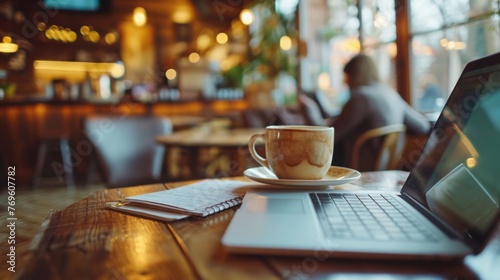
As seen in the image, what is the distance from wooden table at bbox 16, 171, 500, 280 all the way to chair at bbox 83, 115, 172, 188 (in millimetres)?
1412

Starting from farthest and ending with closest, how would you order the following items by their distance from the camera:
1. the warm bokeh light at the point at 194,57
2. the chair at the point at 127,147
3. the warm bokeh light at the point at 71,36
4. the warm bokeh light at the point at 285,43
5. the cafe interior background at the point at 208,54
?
1. the warm bokeh light at the point at 194,57
2. the warm bokeh light at the point at 71,36
3. the warm bokeh light at the point at 285,43
4. the cafe interior background at the point at 208,54
5. the chair at the point at 127,147

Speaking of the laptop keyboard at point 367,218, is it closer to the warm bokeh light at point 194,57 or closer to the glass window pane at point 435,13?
the glass window pane at point 435,13

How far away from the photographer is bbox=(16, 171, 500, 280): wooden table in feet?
1.39

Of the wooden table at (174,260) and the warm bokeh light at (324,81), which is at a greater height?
the warm bokeh light at (324,81)

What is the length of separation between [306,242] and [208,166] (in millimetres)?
3608

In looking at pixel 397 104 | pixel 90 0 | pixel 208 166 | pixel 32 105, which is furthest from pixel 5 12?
pixel 397 104

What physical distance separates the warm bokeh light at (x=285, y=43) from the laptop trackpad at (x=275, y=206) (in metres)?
5.31

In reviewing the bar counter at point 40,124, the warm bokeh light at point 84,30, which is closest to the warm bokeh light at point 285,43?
the bar counter at point 40,124

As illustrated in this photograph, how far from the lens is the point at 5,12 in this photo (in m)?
6.05

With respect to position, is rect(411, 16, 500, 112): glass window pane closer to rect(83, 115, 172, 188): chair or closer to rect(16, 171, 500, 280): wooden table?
rect(83, 115, 172, 188): chair

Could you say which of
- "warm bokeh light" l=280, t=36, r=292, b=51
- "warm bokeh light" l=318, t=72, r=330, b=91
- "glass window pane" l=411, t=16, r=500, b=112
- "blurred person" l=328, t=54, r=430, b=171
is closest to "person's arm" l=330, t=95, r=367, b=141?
"blurred person" l=328, t=54, r=430, b=171

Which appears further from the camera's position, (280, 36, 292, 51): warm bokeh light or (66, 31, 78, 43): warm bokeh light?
(66, 31, 78, 43): warm bokeh light

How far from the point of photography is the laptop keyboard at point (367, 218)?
491 millimetres

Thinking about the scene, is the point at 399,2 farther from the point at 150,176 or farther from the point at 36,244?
the point at 36,244
